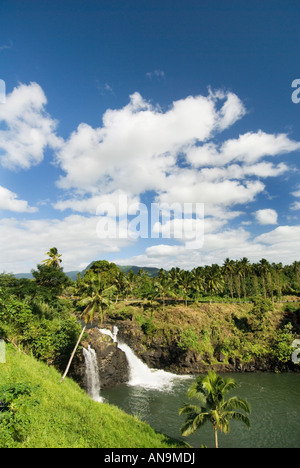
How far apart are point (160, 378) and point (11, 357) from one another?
2862 cm

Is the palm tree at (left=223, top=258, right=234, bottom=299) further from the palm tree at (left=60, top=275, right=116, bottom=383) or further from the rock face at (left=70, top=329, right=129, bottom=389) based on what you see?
the palm tree at (left=60, top=275, right=116, bottom=383)

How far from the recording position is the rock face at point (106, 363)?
36.8 meters

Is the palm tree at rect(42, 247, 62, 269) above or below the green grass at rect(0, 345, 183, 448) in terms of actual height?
above

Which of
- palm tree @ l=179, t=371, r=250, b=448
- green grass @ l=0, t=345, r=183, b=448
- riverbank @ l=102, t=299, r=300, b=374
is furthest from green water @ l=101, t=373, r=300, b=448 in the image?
palm tree @ l=179, t=371, r=250, b=448

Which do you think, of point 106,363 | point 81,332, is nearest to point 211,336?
point 106,363

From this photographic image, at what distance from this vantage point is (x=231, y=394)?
37.3 m

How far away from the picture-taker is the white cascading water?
41.0 m

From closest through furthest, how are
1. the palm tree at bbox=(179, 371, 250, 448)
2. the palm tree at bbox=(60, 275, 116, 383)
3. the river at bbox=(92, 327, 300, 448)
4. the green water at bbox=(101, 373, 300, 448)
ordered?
1. the palm tree at bbox=(179, 371, 250, 448)
2. the green water at bbox=(101, 373, 300, 448)
3. the river at bbox=(92, 327, 300, 448)
4. the palm tree at bbox=(60, 275, 116, 383)

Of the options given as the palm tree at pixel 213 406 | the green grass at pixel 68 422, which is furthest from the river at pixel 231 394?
the palm tree at pixel 213 406

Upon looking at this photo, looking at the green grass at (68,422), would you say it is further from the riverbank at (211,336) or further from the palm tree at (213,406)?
the riverbank at (211,336)

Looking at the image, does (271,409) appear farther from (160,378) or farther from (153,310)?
(153,310)

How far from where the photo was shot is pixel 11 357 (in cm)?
2516

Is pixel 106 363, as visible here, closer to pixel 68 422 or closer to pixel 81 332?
pixel 81 332

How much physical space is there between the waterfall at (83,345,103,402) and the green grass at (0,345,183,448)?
12.4 metres
